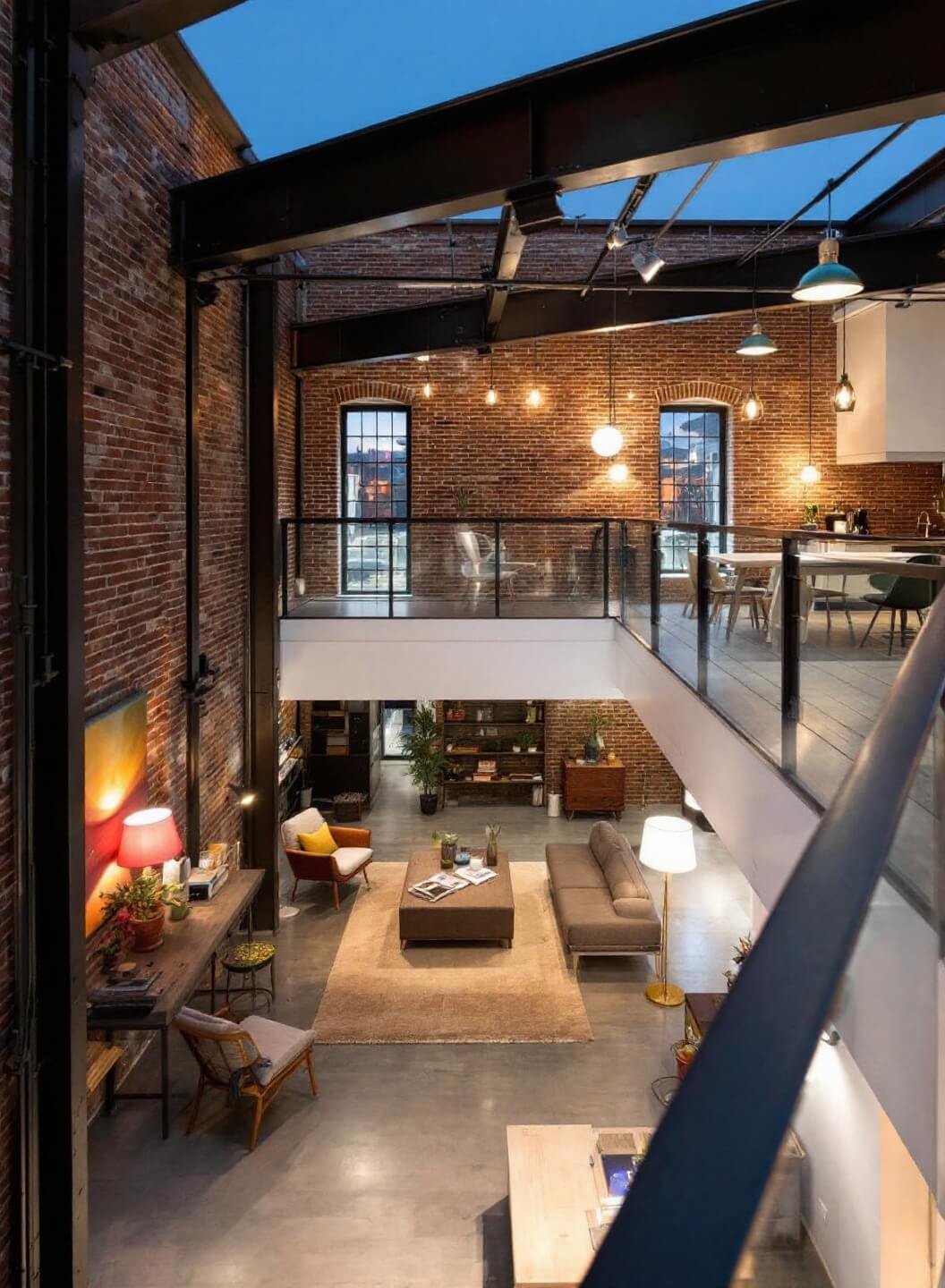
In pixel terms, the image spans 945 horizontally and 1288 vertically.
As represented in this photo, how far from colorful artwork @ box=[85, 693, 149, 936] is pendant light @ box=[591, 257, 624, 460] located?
536 cm

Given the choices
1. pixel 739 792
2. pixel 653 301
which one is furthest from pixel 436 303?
pixel 739 792

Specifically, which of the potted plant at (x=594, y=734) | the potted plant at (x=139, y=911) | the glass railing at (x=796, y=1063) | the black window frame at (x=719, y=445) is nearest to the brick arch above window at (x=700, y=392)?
the black window frame at (x=719, y=445)

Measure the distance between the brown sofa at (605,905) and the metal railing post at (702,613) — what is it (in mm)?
3426

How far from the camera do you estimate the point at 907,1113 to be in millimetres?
1476

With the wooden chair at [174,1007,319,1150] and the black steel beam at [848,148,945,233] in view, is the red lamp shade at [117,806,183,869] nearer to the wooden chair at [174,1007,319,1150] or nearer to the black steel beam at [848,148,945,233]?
the wooden chair at [174,1007,319,1150]

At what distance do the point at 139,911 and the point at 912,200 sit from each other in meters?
9.68

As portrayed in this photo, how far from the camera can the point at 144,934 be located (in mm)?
5867

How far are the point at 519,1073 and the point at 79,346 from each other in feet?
19.1

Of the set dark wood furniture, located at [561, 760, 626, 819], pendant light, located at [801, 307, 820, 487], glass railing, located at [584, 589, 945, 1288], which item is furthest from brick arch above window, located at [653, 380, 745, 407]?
glass railing, located at [584, 589, 945, 1288]

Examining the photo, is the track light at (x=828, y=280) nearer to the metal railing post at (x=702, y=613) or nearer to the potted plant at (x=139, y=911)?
the metal railing post at (x=702, y=613)

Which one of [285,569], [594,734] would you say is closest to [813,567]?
[285,569]

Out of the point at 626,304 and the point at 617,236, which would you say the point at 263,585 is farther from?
the point at 617,236

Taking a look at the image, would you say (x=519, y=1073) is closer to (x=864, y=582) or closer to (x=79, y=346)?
(x=864, y=582)

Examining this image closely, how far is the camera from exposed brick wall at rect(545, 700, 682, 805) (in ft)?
41.4
